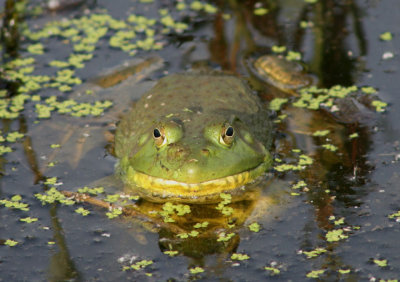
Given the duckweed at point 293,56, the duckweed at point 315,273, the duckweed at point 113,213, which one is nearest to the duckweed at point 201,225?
the duckweed at point 113,213

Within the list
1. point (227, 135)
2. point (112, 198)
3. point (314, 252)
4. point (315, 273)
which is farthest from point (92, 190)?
point (315, 273)

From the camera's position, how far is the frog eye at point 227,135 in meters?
5.28

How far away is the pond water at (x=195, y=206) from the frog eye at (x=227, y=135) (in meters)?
0.49

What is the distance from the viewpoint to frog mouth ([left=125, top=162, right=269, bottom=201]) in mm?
5164

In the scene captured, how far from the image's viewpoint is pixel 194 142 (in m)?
5.23

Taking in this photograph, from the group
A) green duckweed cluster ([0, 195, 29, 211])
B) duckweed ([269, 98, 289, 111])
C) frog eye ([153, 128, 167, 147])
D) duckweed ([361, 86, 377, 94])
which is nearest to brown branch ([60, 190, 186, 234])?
green duckweed cluster ([0, 195, 29, 211])

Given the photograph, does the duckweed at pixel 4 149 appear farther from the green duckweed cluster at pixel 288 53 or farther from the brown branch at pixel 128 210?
the green duckweed cluster at pixel 288 53

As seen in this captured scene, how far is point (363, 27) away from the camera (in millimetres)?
8320

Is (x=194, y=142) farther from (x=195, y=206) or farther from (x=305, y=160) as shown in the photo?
(x=305, y=160)

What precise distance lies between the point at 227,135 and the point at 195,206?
60 cm

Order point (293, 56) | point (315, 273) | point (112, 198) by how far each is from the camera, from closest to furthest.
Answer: point (315, 273) → point (112, 198) → point (293, 56)

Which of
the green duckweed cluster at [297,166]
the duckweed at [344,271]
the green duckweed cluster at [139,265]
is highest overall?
the green duckweed cluster at [139,265]

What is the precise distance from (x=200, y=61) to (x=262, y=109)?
64.6 inches

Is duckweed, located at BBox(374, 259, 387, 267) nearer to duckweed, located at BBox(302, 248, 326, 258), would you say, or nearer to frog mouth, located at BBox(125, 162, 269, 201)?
duckweed, located at BBox(302, 248, 326, 258)
